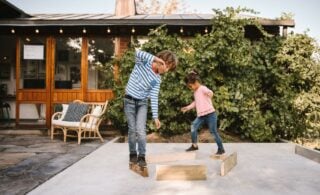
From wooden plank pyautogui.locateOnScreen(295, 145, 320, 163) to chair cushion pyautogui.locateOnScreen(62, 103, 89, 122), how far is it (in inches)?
206

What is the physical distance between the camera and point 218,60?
9289 millimetres

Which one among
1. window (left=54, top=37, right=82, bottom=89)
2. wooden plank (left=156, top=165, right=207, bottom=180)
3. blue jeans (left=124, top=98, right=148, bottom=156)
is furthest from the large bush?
wooden plank (left=156, top=165, right=207, bottom=180)

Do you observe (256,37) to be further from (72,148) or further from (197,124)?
(72,148)

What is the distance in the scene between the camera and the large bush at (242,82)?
29.6ft

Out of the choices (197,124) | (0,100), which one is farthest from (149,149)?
(0,100)

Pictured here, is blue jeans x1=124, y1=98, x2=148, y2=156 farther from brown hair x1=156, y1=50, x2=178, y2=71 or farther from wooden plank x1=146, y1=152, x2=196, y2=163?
wooden plank x1=146, y1=152, x2=196, y2=163

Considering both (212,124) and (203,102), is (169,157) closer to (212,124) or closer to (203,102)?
(212,124)

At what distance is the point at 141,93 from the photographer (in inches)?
193

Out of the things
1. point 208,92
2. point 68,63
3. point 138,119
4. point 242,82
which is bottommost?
point 138,119

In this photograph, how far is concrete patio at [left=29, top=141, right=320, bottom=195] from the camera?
13.6ft

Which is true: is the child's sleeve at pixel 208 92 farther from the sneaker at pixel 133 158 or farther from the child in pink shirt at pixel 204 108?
the sneaker at pixel 133 158

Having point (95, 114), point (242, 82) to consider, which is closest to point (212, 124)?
point (242, 82)

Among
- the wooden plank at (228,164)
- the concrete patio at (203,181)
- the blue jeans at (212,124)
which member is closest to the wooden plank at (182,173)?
the concrete patio at (203,181)

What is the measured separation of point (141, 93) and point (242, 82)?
4.92 m
